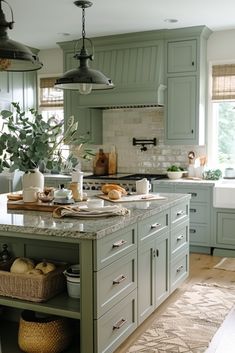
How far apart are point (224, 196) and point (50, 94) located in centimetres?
321

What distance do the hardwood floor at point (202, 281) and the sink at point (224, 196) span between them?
2.06ft

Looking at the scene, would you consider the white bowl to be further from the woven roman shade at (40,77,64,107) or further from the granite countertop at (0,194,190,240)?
the granite countertop at (0,194,190,240)

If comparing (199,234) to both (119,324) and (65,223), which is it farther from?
(65,223)

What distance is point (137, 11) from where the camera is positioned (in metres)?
4.96

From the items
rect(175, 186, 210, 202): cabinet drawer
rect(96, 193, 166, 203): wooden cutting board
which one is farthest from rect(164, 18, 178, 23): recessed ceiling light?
rect(96, 193, 166, 203): wooden cutting board

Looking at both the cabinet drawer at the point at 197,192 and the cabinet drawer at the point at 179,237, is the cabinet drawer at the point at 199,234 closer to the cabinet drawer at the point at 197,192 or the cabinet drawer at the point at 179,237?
the cabinet drawer at the point at 197,192

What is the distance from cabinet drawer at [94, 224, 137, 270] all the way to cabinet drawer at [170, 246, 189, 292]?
94 cm

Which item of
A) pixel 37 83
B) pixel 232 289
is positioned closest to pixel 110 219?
pixel 232 289

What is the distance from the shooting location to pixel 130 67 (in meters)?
5.97

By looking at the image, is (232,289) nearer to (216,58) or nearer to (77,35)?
(216,58)

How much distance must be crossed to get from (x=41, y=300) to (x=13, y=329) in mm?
572

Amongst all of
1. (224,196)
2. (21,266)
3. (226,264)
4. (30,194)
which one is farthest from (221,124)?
(21,266)

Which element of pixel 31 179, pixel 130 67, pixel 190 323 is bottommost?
pixel 190 323

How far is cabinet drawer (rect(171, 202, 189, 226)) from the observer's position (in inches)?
149
